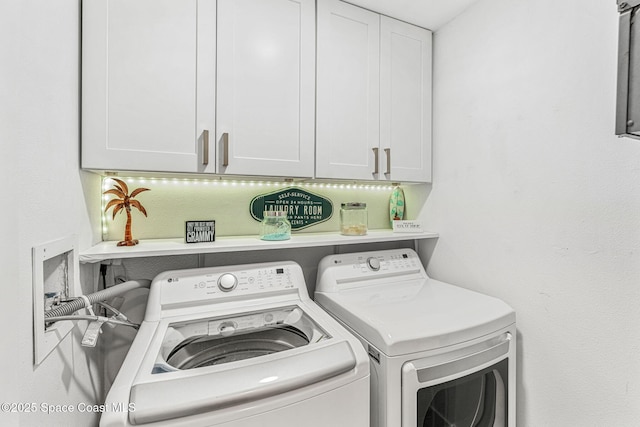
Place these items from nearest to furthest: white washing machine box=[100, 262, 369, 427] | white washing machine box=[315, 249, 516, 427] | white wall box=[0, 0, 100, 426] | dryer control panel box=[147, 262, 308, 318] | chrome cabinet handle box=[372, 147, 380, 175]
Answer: white wall box=[0, 0, 100, 426]
white washing machine box=[100, 262, 369, 427]
white washing machine box=[315, 249, 516, 427]
dryer control panel box=[147, 262, 308, 318]
chrome cabinet handle box=[372, 147, 380, 175]

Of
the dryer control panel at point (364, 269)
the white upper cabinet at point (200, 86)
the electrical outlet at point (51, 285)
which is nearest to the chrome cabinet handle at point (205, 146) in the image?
the white upper cabinet at point (200, 86)

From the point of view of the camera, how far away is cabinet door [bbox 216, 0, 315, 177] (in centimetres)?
130

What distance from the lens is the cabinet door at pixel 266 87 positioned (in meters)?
1.30

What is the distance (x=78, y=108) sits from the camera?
109 cm

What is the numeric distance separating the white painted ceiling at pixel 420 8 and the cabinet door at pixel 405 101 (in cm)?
5

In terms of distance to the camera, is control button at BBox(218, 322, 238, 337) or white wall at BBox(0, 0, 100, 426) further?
control button at BBox(218, 322, 238, 337)

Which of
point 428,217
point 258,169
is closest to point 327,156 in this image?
point 258,169

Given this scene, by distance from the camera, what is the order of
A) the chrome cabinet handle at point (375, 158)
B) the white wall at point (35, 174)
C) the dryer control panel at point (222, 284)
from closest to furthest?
the white wall at point (35, 174)
the dryer control panel at point (222, 284)
the chrome cabinet handle at point (375, 158)

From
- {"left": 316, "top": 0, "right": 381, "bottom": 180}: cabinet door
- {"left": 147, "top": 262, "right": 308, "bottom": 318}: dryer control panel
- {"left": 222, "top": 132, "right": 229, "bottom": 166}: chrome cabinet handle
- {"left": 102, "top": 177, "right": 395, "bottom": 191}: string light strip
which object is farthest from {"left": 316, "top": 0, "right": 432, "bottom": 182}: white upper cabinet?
{"left": 147, "top": 262, "right": 308, "bottom": 318}: dryer control panel

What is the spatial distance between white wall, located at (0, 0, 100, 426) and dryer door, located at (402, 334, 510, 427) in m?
1.06

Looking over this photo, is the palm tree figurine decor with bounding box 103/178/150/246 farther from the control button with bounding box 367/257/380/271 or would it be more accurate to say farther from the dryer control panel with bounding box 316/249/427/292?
the control button with bounding box 367/257/380/271

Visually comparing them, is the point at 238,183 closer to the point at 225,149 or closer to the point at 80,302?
the point at 225,149

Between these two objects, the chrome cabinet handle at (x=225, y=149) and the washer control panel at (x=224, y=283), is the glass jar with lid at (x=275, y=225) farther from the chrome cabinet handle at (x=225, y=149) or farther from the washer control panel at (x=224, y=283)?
the chrome cabinet handle at (x=225, y=149)

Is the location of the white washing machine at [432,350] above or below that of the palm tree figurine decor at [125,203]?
below
